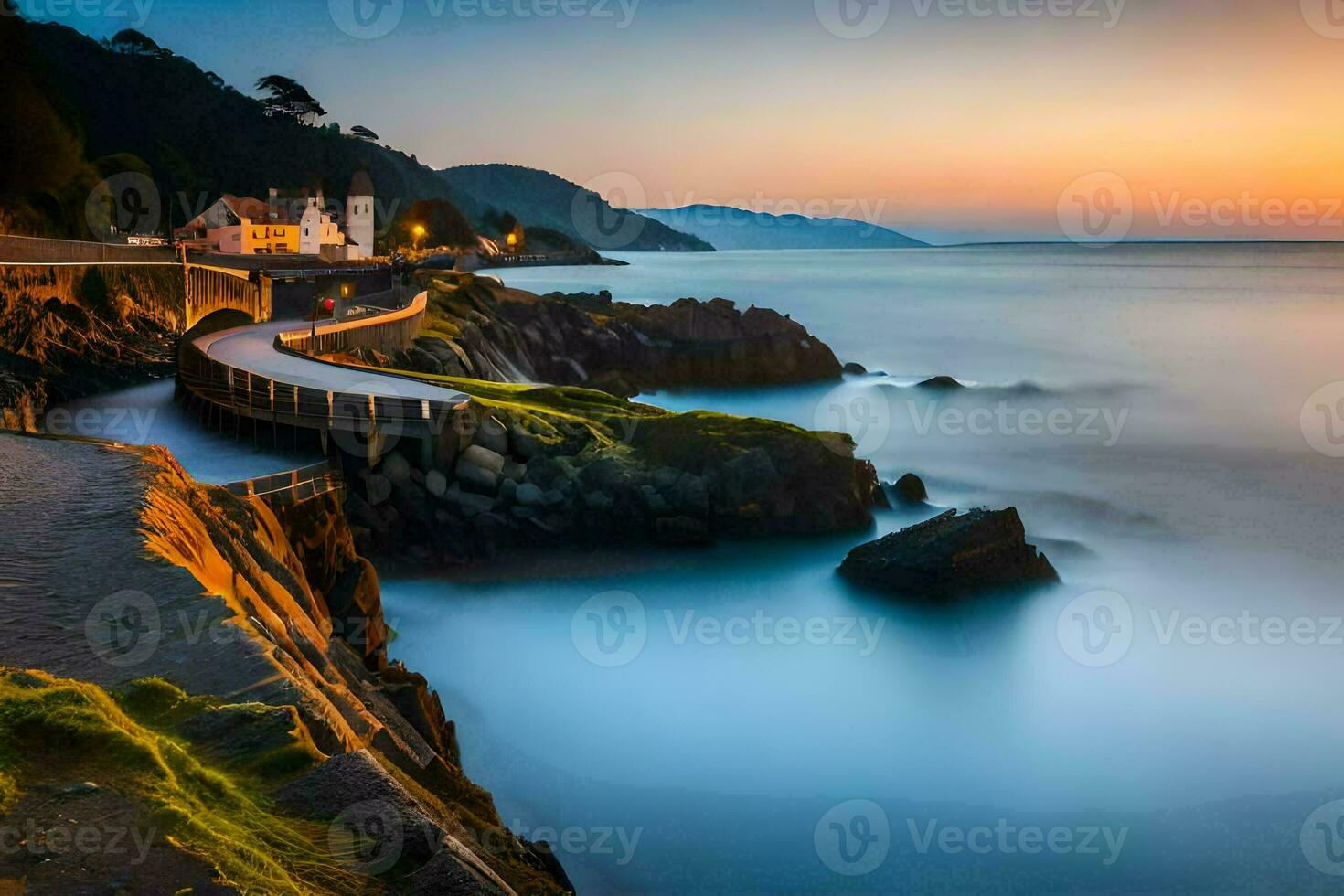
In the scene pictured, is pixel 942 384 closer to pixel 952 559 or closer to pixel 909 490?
pixel 909 490

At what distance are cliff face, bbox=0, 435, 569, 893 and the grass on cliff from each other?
1cm

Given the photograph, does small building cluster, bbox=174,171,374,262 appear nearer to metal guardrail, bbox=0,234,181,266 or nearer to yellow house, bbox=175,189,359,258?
yellow house, bbox=175,189,359,258

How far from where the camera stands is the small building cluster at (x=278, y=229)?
262 feet

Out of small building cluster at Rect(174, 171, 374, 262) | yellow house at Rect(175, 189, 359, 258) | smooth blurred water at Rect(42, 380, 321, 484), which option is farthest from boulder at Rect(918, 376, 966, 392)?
yellow house at Rect(175, 189, 359, 258)

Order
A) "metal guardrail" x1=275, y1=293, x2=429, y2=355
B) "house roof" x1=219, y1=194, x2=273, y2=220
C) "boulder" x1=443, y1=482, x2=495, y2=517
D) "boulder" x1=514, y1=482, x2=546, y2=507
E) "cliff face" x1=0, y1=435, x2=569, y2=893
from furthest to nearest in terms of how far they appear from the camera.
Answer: "house roof" x1=219, y1=194, x2=273, y2=220
"metal guardrail" x1=275, y1=293, x2=429, y2=355
"boulder" x1=514, y1=482, x2=546, y2=507
"boulder" x1=443, y1=482, x2=495, y2=517
"cliff face" x1=0, y1=435, x2=569, y2=893

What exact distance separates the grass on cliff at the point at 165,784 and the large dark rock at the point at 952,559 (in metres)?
17.8

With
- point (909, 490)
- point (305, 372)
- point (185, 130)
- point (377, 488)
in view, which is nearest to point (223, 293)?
point (305, 372)

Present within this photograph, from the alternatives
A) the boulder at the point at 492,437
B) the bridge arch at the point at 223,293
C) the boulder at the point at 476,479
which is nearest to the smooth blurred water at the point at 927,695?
the boulder at the point at 476,479

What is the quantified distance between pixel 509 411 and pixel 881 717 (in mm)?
12765

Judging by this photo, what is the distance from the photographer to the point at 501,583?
22.8 metres

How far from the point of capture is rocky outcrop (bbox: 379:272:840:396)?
52.5 meters

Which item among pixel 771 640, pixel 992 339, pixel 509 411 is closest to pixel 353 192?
pixel 992 339

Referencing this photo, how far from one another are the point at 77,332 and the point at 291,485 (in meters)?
14.3

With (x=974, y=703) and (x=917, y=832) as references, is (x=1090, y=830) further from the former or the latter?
(x=974, y=703)
